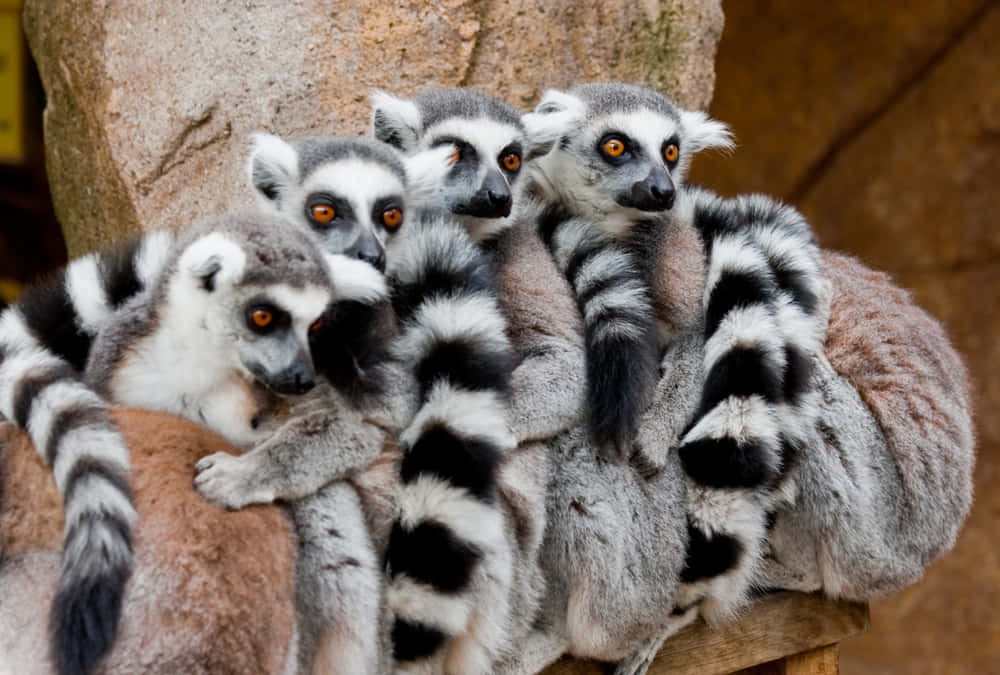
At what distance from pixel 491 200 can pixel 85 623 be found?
141 cm

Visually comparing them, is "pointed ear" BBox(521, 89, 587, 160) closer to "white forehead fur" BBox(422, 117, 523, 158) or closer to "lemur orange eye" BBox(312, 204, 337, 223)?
"white forehead fur" BBox(422, 117, 523, 158)

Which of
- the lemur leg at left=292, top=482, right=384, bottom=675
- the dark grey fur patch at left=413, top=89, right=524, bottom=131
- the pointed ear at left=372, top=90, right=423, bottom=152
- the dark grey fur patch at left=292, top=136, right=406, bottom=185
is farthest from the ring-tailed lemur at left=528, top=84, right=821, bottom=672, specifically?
the lemur leg at left=292, top=482, right=384, bottom=675

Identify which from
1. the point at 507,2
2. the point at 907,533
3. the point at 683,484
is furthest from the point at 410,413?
the point at 507,2

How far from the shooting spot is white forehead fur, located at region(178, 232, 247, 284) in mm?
2287

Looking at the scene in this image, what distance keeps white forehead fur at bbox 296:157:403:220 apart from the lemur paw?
723 millimetres

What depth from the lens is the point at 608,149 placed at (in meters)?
3.29

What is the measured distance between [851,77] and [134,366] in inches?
176

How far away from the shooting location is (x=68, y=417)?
2.23 m

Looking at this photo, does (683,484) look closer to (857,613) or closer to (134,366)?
(857,613)

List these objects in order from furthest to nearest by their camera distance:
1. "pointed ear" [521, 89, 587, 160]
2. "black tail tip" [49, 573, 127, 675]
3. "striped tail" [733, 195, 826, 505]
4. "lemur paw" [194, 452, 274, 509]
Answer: "pointed ear" [521, 89, 587, 160] < "striped tail" [733, 195, 826, 505] < "lemur paw" [194, 452, 274, 509] < "black tail tip" [49, 573, 127, 675]

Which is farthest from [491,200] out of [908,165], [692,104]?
[908,165]

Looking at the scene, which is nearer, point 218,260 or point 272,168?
point 218,260

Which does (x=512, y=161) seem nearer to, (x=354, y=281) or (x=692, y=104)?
(x=354, y=281)

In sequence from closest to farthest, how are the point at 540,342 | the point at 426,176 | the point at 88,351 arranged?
1. the point at 88,351
2. the point at 540,342
3. the point at 426,176
